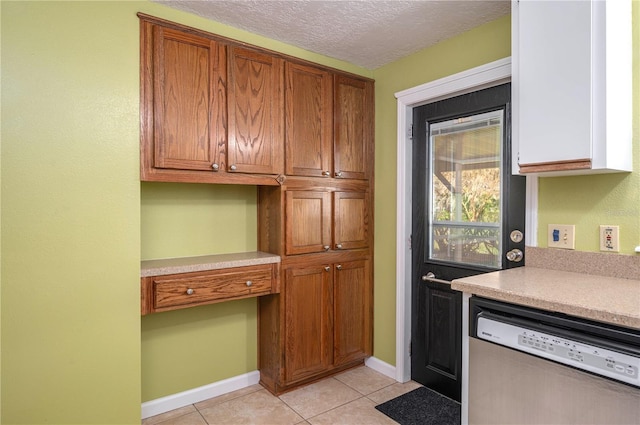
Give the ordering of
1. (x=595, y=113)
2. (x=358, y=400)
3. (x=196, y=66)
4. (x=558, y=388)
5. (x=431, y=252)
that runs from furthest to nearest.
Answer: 1. (x=431, y=252)
2. (x=358, y=400)
3. (x=196, y=66)
4. (x=595, y=113)
5. (x=558, y=388)

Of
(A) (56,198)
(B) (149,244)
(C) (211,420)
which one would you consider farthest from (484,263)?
(A) (56,198)

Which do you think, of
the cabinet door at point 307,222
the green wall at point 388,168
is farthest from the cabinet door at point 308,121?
the green wall at point 388,168

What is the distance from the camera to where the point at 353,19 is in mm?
2262

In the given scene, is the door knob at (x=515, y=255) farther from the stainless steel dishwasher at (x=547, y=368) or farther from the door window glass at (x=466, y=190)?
the stainless steel dishwasher at (x=547, y=368)

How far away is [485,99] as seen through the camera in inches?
92.8

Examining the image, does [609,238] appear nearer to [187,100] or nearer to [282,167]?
[282,167]

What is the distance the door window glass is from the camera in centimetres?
233

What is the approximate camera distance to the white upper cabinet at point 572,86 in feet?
5.08

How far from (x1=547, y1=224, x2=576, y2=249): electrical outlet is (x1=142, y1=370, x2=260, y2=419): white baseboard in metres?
2.09

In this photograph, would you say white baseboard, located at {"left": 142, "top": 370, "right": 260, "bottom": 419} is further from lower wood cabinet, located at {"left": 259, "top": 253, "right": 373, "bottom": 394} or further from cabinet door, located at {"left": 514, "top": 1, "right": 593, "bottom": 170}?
cabinet door, located at {"left": 514, "top": 1, "right": 593, "bottom": 170}

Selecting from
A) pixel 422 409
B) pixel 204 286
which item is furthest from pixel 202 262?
pixel 422 409

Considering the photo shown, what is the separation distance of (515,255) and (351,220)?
1156mm

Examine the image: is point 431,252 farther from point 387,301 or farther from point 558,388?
point 558,388

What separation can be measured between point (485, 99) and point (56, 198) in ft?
7.91
